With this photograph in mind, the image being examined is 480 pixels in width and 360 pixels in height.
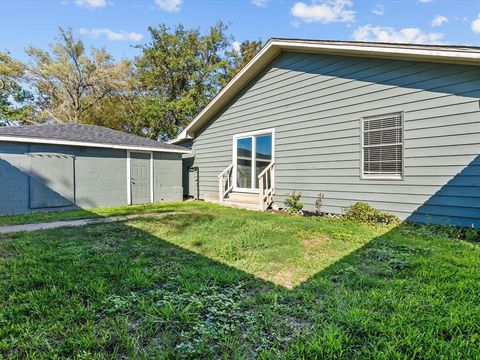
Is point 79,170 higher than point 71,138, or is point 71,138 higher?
point 71,138

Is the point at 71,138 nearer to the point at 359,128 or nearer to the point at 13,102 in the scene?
the point at 359,128

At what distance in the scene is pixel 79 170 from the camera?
8.66 m

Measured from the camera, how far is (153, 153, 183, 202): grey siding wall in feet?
35.0

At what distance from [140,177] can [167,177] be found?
1.14 m

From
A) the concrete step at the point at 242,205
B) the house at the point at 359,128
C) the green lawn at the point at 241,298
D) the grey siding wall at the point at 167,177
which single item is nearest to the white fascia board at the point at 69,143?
the grey siding wall at the point at 167,177

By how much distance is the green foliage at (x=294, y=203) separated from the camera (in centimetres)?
729

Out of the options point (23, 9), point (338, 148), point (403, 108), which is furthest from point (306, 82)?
point (23, 9)

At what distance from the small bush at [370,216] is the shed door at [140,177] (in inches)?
290

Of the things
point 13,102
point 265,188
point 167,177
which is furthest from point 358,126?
point 13,102

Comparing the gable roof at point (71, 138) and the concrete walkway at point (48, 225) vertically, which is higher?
the gable roof at point (71, 138)

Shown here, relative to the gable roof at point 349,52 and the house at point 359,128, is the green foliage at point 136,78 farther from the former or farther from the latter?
the house at point 359,128

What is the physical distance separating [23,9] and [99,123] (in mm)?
8847

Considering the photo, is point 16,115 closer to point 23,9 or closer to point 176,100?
point 23,9

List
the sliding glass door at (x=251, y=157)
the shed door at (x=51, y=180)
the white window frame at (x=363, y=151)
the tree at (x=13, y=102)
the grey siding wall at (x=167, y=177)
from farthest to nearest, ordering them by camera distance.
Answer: the tree at (x=13, y=102) → the grey siding wall at (x=167, y=177) → the sliding glass door at (x=251, y=157) → the shed door at (x=51, y=180) → the white window frame at (x=363, y=151)
